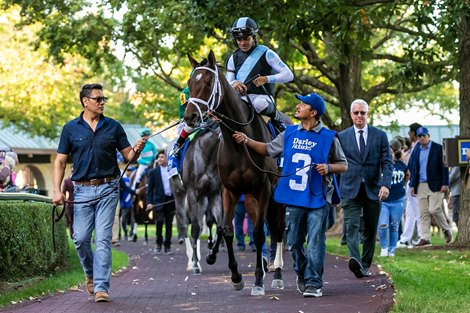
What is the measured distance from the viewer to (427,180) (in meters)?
20.5

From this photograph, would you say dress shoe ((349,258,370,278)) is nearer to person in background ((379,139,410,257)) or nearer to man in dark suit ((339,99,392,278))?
man in dark suit ((339,99,392,278))

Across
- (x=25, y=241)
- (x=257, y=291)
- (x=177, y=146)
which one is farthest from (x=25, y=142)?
(x=257, y=291)

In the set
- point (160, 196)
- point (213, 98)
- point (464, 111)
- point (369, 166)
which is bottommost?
point (160, 196)

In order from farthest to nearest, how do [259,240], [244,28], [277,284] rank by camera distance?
[244,28], [277,284], [259,240]

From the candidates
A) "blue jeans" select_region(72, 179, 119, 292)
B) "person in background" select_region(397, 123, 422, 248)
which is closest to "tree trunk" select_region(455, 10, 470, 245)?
"person in background" select_region(397, 123, 422, 248)

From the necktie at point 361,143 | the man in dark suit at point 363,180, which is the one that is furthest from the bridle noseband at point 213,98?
the necktie at point 361,143

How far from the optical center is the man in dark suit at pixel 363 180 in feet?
43.0

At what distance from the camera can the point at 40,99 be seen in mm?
42375

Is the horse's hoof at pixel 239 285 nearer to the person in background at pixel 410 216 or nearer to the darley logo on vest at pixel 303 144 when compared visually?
the darley logo on vest at pixel 303 144

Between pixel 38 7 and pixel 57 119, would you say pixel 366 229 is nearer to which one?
pixel 38 7

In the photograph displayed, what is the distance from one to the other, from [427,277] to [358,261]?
830 mm

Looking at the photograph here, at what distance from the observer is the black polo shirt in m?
11.3

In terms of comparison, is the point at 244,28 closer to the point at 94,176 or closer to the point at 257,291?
the point at 94,176

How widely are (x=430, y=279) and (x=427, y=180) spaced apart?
8.21m
